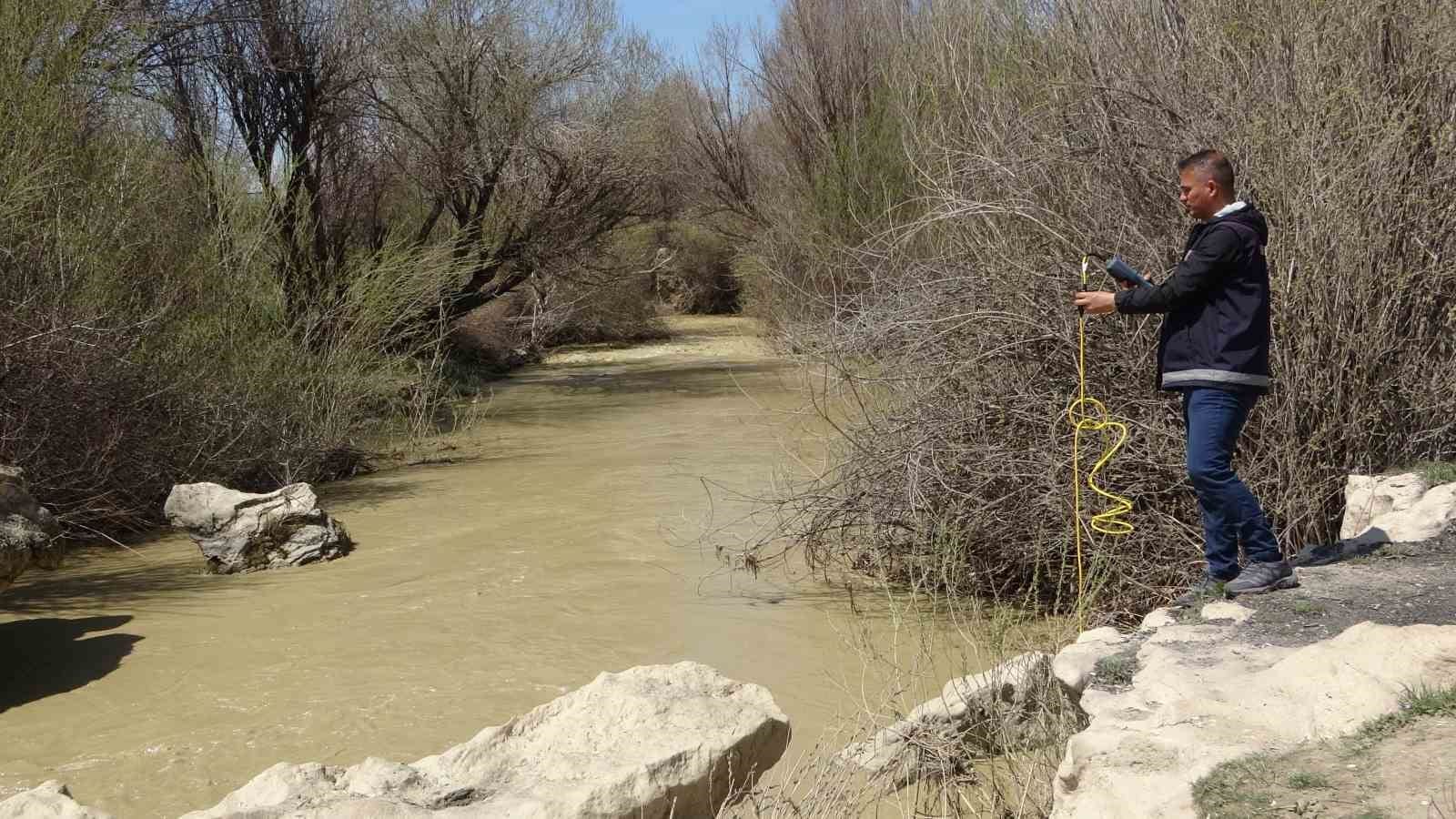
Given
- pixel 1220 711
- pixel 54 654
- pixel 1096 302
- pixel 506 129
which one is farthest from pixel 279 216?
pixel 1220 711

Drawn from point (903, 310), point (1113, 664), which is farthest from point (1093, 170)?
point (1113, 664)

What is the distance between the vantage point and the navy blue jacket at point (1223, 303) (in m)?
4.40

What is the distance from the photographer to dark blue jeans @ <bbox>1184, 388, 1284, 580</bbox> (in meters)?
4.43

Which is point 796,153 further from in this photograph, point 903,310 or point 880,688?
point 880,688

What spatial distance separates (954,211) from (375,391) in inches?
255

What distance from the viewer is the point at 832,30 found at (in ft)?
52.0

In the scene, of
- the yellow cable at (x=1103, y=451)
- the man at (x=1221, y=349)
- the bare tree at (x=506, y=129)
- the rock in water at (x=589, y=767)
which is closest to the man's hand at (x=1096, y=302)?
the man at (x=1221, y=349)

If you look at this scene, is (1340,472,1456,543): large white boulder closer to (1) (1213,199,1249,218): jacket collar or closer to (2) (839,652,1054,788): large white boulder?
(1) (1213,199,1249,218): jacket collar

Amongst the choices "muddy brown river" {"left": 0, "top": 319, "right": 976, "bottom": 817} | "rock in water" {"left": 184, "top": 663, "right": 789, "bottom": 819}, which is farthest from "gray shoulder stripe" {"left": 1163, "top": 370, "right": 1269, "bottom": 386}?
"rock in water" {"left": 184, "top": 663, "right": 789, "bottom": 819}

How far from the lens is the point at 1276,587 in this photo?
4367 millimetres

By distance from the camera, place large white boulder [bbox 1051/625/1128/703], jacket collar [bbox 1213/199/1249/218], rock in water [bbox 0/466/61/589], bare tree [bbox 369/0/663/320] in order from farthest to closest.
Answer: bare tree [bbox 369/0/663/320], rock in water [bbox 0/466/61/589], jacket collar [bbox 1213/199/1249/218], large white boulder [bbox 1051/625/1128/703]

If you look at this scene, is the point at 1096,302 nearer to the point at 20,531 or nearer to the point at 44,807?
the point at 44,807

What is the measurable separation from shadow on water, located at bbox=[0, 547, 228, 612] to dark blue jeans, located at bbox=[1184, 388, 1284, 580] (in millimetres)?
5394

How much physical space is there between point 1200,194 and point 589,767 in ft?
9.44
